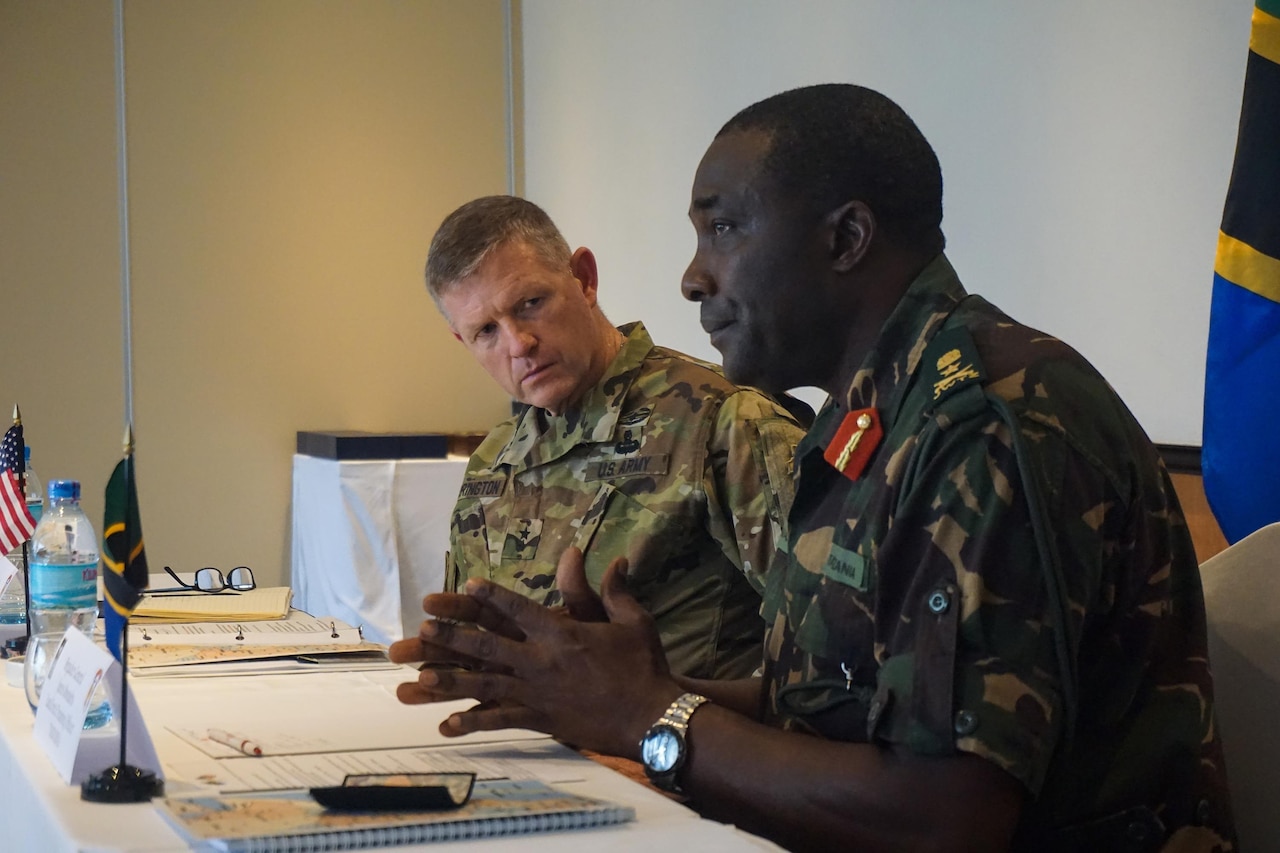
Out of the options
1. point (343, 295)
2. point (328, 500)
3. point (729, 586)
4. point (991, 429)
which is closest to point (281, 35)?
point (343, 295)

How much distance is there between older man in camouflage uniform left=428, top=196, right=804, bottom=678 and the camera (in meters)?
1.95

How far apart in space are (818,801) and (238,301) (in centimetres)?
408

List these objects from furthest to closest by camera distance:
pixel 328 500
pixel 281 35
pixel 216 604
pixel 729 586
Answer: pixel 281 35 < pixel 328 500 < pixel 216 604 < pixel 729 586

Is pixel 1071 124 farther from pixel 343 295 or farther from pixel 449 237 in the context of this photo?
pixel 343 295

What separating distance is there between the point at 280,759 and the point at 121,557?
0.25 m

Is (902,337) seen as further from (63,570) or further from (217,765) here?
(63,570)

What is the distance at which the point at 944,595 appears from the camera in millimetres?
1089

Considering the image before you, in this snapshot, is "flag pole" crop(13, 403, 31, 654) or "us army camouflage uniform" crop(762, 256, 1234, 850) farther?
"flag pole" crop(13, 403, 31, 654)

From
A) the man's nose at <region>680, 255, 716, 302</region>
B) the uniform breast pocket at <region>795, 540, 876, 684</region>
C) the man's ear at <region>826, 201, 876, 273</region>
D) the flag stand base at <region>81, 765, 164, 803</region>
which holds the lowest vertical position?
the flag stand base at <region>81, 765, 164, 803</region>

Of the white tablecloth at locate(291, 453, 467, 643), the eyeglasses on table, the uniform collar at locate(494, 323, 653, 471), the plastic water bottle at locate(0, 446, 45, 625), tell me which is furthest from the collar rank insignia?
the white tablecloth at locate(291, 453, 467, 643)

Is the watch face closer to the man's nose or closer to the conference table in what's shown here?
the conference table

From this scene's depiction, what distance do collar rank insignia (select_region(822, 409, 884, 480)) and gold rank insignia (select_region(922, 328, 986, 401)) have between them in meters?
0.08

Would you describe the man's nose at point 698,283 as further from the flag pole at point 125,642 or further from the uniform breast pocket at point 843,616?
the flag pole at point 125,642

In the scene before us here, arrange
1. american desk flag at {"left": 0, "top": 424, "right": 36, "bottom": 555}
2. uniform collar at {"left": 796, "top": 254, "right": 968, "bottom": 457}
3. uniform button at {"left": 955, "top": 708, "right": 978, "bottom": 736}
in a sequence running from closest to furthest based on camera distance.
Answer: uniform button at {"left": 955, "top": 708, "right": 978, "bottom": 736} → uniform collar at {"left": 796, "top": 254, "right": 968, "bottom": 457} → american desk flag at {"left": 0, "top": 424, "right": 36, "bottom": 555}
